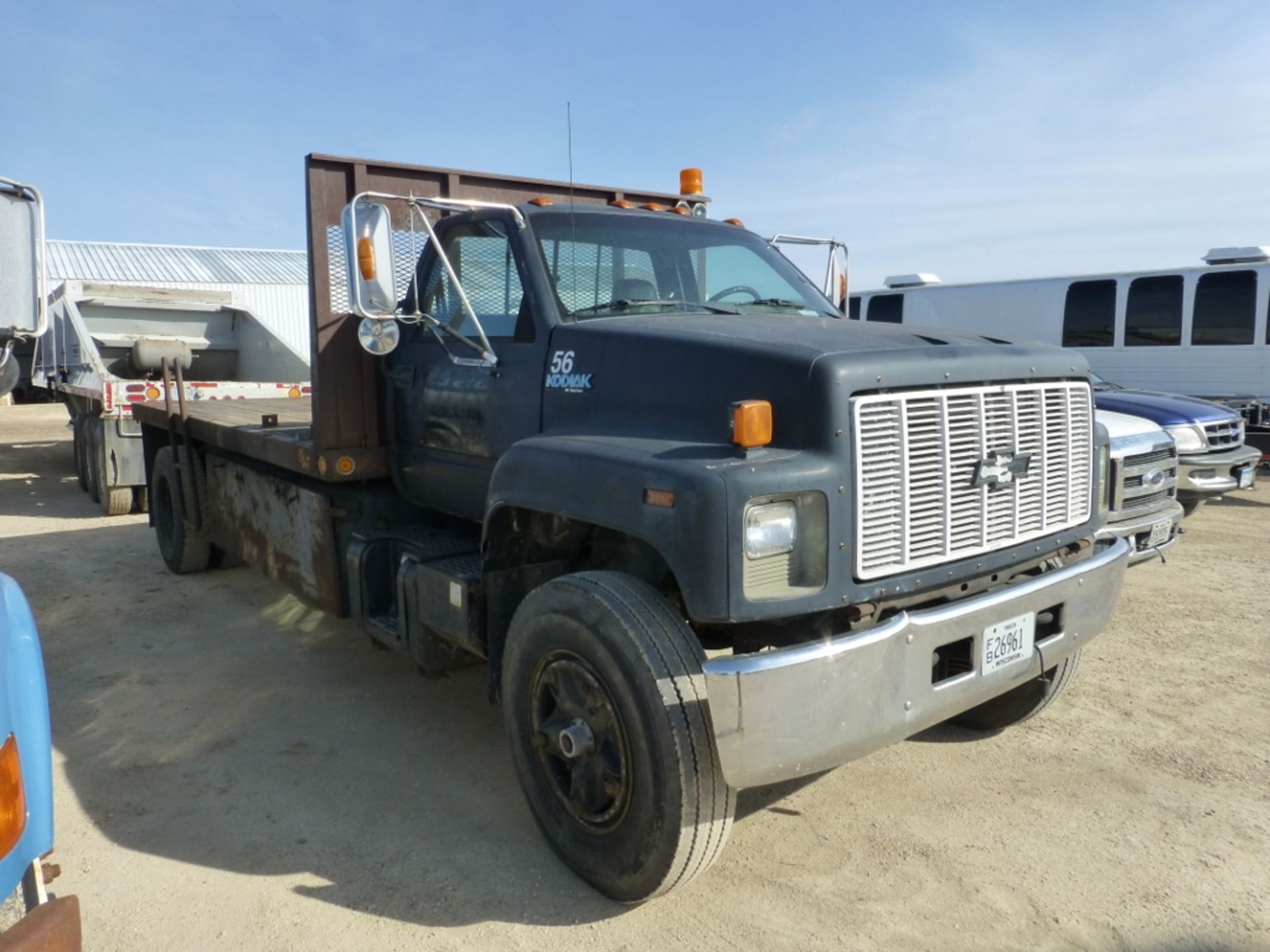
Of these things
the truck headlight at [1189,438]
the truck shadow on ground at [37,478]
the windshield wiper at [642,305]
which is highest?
the windshield wiper at [642,305]

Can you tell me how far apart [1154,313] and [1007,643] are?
40.4ft

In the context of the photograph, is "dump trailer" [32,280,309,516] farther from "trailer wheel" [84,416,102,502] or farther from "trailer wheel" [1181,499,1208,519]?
"trailer wheel" [1181,499,1208,519]

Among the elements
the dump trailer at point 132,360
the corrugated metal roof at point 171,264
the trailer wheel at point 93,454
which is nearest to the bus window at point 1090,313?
the dump trailer at point 132,360

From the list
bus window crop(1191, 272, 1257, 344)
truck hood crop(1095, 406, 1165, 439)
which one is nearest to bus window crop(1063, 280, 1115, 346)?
bus window crop(1191, 272, 1257, 344)

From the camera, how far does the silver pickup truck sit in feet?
20.9

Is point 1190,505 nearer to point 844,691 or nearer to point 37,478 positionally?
point 844,691

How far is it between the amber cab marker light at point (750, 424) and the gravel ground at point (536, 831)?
1484 millimetres

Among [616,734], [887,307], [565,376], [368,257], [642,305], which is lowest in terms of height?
[616,734]

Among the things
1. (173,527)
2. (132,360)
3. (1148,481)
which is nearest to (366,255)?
(173,527)

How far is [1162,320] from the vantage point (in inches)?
528

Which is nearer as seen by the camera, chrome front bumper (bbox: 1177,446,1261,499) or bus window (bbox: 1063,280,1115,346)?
chrome front bumper (bbox: 1177,446,1261,499)

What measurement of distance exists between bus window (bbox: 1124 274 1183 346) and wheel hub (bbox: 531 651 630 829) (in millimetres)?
13003

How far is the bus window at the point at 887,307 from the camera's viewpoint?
15.9 meters

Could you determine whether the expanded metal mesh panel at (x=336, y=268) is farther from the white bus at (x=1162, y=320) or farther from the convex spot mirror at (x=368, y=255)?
the white bus at (x=1162, y=320)
